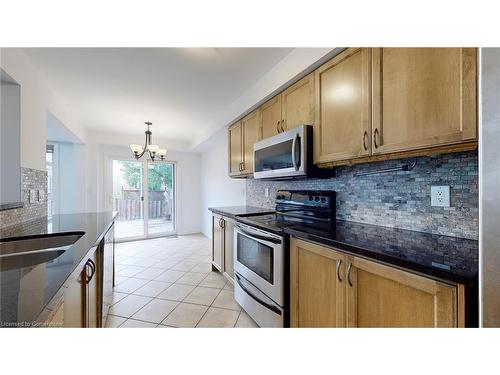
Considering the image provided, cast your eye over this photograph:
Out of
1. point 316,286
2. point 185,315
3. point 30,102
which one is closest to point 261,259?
point 316,286

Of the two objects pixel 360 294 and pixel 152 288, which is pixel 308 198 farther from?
pixel 152 288

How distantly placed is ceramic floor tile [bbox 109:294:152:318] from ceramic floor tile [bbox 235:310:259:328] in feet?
3.19

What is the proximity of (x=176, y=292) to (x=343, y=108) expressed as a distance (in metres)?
2.40

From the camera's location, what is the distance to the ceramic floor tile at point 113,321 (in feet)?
5.78

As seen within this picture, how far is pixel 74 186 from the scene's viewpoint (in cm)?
391

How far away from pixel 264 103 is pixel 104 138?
3689 millimetres

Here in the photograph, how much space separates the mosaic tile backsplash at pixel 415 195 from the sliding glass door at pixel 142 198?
14.1 ft

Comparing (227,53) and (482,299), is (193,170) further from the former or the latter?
(482,299)

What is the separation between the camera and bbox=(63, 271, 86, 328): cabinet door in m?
0.77

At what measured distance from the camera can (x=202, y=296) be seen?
90.4 inches

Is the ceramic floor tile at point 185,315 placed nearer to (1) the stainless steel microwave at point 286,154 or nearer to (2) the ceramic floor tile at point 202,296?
(2) the ceramic floor tile at point 202,296

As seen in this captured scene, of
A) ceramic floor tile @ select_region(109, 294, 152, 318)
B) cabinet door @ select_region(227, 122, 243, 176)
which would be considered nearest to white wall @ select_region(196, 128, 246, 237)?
cabinet door @ select_region(227, 122, 243, 176)

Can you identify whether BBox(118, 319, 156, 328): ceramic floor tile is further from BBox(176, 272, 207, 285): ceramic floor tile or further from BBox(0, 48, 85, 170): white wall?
BBox(0, 48, 85, 170): white wall
